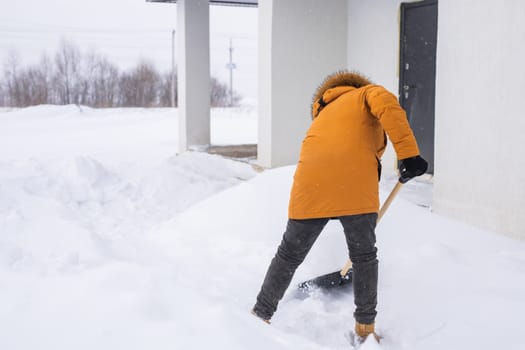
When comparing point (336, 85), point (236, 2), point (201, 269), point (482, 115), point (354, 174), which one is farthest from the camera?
point (236, 2)

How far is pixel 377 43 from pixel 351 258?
5372 mm

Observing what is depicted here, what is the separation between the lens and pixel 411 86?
23.6 ft

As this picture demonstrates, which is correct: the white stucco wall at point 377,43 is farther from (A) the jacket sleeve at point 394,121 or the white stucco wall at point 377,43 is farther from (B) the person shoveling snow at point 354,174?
(A) the jacket sleeve at point 394,121

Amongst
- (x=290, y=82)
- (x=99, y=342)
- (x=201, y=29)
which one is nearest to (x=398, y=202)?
(x=99, y=342)

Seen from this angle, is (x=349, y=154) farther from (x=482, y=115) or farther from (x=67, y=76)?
(x=67, y=76)

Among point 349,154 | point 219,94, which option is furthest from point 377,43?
point 219,94

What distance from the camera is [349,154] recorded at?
270 cm

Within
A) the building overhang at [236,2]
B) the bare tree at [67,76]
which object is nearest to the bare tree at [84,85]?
the bare tree at [67,76]

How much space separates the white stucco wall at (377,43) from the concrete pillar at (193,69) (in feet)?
11.0

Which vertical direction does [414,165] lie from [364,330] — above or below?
above

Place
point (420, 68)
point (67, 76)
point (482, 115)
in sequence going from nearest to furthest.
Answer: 1. point (482, 115)
2. point (420, 68)
3. point (67, 76)

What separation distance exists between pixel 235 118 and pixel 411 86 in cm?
2017

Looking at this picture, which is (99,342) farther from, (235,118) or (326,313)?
(235,118)

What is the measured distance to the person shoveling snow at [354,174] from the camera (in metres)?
2.62
